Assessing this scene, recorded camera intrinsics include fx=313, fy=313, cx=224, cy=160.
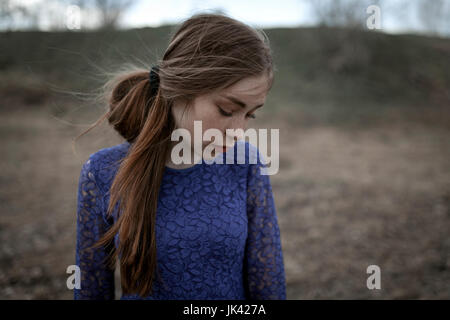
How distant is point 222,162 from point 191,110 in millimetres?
332

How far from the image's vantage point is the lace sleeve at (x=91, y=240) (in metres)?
1.40

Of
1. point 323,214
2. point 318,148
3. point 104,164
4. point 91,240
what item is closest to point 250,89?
point 104,164

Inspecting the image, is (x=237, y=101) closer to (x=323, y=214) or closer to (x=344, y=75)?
(x=323, y=214)

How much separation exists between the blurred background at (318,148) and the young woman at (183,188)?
0.85 ft

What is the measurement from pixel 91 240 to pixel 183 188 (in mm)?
501

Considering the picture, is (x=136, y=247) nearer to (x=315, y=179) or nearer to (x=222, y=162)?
(x=222, y=162)

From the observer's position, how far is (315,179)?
21.8 ft

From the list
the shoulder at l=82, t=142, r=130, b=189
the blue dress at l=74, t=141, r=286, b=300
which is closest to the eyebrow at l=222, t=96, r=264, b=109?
the blue dress at l=74, t=141, r=286, b=300

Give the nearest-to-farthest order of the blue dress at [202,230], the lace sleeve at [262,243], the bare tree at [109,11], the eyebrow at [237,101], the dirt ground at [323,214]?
the eyebrow at [237,101] → the blue dress at [202,230] → the lace sleeve at [262,243] → the dirt ground at [323,214] → the bare tree at [109,11]

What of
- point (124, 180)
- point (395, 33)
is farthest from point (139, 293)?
point (395, 33)

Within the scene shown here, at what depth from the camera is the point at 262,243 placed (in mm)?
1540

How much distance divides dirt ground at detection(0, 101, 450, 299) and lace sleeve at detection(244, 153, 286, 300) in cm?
80

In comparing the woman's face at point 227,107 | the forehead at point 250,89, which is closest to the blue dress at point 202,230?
the woman's face at point 227,107

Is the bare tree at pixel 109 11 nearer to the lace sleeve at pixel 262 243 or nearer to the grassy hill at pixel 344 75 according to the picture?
the grassy hill at pixel 344 75
